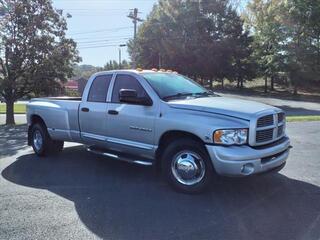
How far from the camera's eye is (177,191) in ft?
20.3

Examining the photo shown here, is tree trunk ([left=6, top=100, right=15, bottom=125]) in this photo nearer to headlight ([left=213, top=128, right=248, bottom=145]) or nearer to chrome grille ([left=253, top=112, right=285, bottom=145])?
chrome grille ([left=253, top=112, right=285, bottom=145])

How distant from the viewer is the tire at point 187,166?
234 inches

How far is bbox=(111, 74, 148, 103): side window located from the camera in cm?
690

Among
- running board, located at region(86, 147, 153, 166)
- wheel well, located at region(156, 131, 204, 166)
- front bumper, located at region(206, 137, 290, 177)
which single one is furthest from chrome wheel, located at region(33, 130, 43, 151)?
front bumper, located at region(206, 137, 290, 177)

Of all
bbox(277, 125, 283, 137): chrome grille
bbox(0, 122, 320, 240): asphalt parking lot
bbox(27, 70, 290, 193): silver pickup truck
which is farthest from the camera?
bbox(277, 125, 283, 137): chrome grille

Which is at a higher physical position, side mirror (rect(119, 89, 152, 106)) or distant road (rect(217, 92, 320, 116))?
side mirror (rect(119, 89, 152, 106))

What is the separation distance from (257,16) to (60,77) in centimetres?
3236

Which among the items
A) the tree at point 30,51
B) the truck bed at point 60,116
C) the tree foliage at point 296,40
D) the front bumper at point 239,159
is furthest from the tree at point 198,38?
the front bumper at point 239,159

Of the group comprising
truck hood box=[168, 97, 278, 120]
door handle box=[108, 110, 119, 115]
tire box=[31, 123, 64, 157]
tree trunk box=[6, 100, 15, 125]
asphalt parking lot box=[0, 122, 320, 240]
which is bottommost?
tree trunk box=[6, 100, 15, 125]

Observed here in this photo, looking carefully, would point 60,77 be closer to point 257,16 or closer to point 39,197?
point 39,197

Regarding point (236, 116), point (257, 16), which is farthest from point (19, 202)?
point (257, 16)

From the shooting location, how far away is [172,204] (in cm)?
568

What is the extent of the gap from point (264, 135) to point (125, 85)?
8.37ft

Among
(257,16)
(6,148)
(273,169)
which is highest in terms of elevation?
(257,16)
